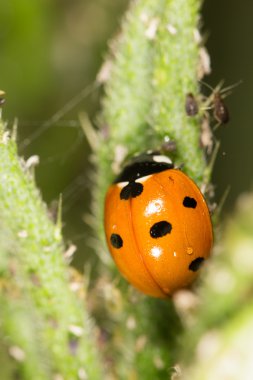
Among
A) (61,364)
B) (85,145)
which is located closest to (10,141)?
(61,364)

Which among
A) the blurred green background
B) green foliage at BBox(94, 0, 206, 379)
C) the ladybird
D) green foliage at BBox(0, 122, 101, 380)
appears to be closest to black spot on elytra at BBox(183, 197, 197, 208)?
the ladybird

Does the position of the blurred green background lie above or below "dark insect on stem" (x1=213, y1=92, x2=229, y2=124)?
below

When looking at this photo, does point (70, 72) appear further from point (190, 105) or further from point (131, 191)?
point (190, 105)

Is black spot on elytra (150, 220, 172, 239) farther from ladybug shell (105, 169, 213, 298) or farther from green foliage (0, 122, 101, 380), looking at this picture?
green foliage (0, 122, 101, 380)

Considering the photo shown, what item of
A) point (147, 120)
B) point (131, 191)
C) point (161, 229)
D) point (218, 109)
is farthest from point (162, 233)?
point (218, 109)

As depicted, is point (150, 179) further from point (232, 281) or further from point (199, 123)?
point (232, 281)

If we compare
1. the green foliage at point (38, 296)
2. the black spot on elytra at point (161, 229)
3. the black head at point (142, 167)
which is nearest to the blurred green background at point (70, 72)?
the black head at point (142, 167)
